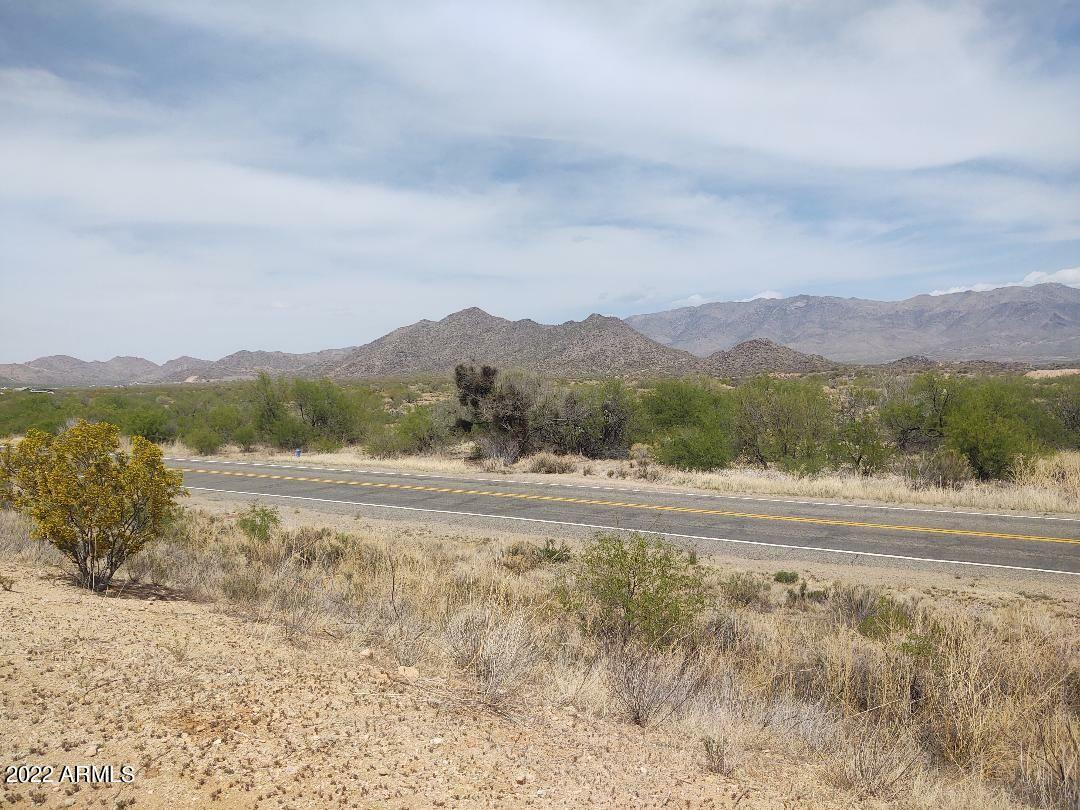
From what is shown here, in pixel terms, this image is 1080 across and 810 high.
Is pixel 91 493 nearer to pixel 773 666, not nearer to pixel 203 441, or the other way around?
pixel 773 666

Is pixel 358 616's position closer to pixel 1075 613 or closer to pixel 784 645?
pixel 784 645

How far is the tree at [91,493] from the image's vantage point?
25.8 feet

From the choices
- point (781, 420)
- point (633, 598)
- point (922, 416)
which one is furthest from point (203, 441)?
point (922, 416)

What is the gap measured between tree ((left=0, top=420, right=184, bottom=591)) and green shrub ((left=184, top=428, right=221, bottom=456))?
77.8 ft

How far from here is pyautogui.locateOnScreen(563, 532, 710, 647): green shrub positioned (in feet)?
24.7

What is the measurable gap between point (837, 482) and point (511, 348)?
96426 mm

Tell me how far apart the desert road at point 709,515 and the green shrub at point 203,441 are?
27.8 feet

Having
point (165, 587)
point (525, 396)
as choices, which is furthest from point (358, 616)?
point (525, 396)

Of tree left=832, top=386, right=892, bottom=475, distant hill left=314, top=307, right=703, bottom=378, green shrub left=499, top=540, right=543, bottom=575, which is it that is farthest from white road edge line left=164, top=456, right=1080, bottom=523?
distant hill left=314, top=307, right=703, bottom=378

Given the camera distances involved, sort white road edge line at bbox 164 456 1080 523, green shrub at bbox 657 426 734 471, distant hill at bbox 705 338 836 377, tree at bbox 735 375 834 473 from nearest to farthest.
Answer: white road edge line at bbox 164 456 1080 523
green shrub at bbox 657 426 734 471
tree at bbox 735 375 834 473
distant hill at bbox 705 338 836 377

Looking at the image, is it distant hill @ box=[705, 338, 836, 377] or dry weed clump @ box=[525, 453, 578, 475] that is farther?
distant hill @ box=[705, 338, 836, 377]

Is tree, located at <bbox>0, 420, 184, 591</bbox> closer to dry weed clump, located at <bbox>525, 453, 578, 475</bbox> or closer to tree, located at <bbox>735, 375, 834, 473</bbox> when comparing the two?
dry weed clump, located at <bbox>525, 453, 578, 475</bbox>

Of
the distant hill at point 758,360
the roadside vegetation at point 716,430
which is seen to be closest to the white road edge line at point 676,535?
the roadside vegetation at point 716,430

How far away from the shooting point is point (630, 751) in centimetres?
458
